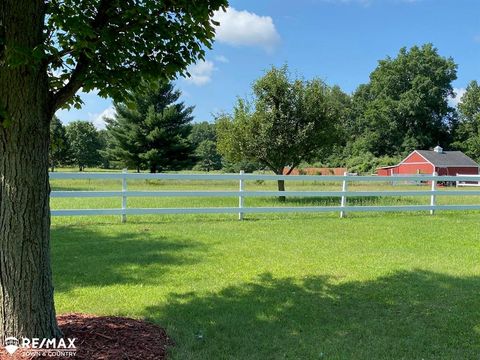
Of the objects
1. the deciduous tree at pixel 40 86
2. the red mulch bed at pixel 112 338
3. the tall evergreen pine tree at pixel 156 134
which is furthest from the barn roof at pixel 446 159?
the deciduous tree at pixel 40 86

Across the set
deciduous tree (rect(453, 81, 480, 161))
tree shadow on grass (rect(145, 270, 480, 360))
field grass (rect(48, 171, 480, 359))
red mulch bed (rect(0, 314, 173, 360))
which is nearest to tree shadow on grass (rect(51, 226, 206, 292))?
field grass (rect(48, 171, 480, 359))

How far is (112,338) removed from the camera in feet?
10.7

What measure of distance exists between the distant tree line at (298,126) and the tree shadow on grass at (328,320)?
204 centimetres

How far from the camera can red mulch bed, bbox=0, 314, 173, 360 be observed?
302 centimetres

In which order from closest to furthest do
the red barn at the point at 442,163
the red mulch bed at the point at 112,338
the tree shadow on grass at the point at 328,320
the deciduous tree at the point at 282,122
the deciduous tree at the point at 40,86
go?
1. the deciduous tree at the point at 40,86
2. the red mulch bed at the point at 112,338
3. the tree shadow on grass at the point at 328,320
4. the deciduous tree at the point at 282,122
5. the red barn at the point at 442,163

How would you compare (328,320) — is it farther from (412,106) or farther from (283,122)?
(412,106)

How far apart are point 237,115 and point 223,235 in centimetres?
926

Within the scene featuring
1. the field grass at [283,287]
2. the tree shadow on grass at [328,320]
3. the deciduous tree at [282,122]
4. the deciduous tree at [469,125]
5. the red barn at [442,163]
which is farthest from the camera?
the deciduous tree at [469,125]

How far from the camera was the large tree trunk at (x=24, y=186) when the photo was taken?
2766mm

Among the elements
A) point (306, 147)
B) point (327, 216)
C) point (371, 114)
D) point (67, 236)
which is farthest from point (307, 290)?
point (371, 114)

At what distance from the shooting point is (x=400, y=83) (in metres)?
64.1

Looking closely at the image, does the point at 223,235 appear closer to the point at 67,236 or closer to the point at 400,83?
the point at 67,236

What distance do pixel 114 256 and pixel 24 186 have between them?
3.79 m

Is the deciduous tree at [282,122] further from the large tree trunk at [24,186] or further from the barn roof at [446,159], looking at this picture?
the barn roof at [446,159]
